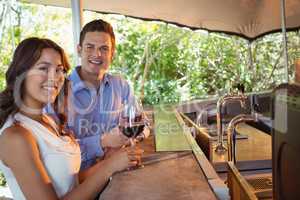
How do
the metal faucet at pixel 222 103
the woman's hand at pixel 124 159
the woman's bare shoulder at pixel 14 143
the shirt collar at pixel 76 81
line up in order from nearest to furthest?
the woman's bare shoulder at pixel 14 143, the woman's hand at pixel 124 159, the metal faucet at pixel 222 103, the shirt collar at pixel 76 81

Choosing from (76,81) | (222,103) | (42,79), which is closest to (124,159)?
(42,79)

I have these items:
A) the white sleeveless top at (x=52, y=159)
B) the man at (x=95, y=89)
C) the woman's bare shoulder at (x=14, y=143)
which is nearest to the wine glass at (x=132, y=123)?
the white sleeveless top at (x=52, y=159)

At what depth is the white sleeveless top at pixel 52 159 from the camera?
1.15 meters

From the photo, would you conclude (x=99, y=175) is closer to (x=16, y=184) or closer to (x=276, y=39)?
(x=16, y=184)

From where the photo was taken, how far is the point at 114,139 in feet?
4.63

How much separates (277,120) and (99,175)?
750mm

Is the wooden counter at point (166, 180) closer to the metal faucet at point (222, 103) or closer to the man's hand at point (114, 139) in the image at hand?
the man's hand at point (114, 139)

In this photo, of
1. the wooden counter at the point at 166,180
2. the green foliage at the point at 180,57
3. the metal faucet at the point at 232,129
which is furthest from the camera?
the green foliage at the point at 180,57

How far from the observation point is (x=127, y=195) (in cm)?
97

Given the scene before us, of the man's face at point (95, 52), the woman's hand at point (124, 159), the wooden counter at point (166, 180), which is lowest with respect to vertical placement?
the wooden counter at point (166, 180)

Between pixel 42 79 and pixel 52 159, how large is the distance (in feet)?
0.99

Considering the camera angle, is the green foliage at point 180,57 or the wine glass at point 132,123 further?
the green foliage at point 180,57

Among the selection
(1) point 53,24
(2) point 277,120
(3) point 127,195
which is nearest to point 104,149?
(3) point 127,195

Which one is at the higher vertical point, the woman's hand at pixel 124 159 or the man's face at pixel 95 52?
the man's face at pixel 95 52
